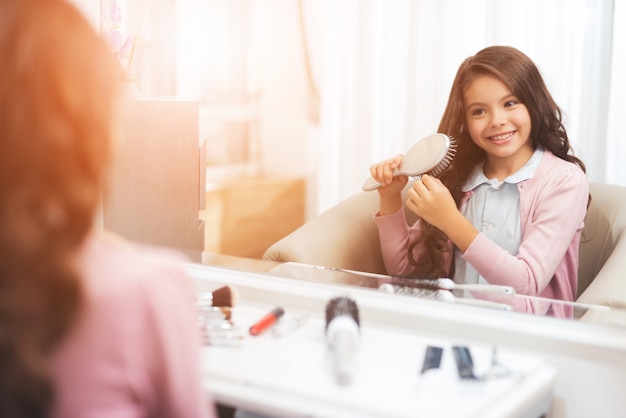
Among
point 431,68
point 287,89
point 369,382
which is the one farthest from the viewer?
point 287,89

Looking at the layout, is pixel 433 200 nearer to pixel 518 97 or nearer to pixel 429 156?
pixel 429 156

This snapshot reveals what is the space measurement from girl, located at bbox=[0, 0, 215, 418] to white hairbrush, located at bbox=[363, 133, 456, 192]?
0.62m

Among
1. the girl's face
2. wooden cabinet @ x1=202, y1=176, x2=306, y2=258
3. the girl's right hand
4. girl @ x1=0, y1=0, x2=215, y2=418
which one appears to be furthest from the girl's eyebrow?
girl @ x1=0, y1=0, x2=215, y2=418

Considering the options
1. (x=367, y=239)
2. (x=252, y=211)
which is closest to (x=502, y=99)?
(x=367, y=239)

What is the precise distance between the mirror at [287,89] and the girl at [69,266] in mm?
511

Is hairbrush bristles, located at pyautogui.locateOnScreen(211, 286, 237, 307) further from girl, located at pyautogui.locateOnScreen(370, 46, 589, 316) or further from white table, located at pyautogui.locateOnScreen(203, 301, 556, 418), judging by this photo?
girl, located at pyautogui.locateOnScreen(370, 46, 589, 316)

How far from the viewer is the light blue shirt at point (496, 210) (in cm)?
106

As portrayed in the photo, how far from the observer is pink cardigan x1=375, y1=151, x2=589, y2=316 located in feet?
3.25

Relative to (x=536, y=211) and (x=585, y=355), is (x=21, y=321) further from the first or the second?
(x=536, y=211)

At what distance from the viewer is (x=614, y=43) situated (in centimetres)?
97

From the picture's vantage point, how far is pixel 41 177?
39cm

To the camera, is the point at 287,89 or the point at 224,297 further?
the point at 287,89

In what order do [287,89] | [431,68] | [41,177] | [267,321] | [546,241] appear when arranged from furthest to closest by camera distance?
[287,89]
[431,68]
[546,241]
[267,321]
[41,177]

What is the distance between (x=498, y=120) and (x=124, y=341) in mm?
742
